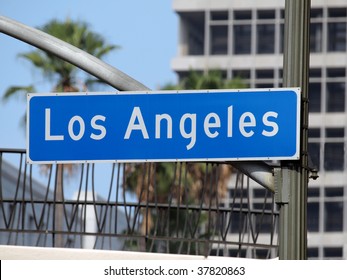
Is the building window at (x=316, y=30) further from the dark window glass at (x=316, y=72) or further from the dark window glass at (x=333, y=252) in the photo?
the dark window glass at (x=333, y=252)

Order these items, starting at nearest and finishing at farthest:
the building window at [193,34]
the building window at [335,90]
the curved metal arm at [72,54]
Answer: the curved metal arm at [72,54]
the building window at [335,90]
the building window at [193,34]

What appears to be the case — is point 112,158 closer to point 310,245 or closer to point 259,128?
point 259,128

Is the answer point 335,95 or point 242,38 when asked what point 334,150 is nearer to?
point 335,95

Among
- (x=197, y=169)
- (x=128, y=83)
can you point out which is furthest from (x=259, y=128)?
(x=197, y=169)

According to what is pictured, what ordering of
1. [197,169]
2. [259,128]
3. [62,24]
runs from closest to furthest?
1. [259,128]
2. [62,24]
3. [197,169]

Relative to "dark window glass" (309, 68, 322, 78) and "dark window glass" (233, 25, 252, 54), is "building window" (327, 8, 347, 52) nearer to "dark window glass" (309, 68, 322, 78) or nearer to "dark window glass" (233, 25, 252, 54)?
"dark window glass" (309, 68, 322, 78)

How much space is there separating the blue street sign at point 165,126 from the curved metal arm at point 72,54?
115 mm

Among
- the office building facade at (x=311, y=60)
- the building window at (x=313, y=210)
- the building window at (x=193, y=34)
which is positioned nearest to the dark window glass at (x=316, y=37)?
the office building facade at (x=311, y=60)

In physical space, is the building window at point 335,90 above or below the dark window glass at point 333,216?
above

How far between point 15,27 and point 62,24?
36886 mm

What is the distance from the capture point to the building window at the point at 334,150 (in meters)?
87.8

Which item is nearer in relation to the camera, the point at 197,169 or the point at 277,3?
the point at 197,169

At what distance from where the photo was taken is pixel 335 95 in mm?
91062
